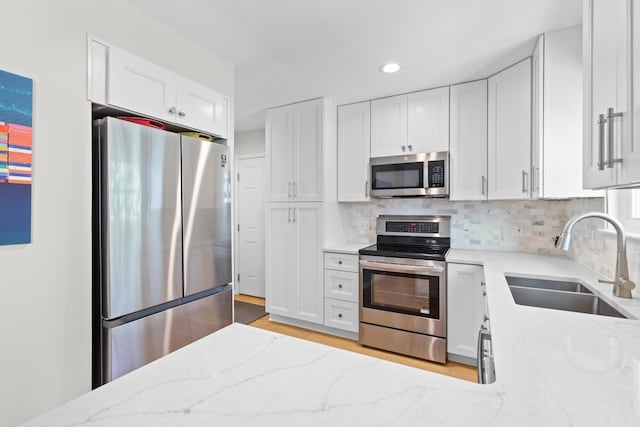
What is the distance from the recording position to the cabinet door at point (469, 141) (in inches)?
Answer: 100

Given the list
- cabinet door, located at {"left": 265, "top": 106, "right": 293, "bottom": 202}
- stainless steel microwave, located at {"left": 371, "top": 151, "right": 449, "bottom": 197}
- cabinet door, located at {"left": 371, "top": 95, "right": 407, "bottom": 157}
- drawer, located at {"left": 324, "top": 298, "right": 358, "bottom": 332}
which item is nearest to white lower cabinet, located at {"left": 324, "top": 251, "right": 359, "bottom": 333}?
drawer, located at {"left": 324, "top": 298, "right": 358, "bottom": 332}

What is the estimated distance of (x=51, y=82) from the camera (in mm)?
1383

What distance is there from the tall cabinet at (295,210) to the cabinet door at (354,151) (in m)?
0.28

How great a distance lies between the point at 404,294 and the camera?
8.55 ft

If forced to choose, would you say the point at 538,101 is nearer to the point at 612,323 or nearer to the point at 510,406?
the point at 612,323

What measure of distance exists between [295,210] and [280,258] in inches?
21.5

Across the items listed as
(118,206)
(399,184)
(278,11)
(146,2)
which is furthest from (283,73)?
(118,206)

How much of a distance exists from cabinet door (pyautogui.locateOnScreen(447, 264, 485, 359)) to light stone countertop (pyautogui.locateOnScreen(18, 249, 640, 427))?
1.50 meters

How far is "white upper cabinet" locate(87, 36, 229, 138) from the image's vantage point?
1560 mm

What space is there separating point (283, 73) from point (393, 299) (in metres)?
2.12

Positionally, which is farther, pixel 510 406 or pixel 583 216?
pixel 583 216

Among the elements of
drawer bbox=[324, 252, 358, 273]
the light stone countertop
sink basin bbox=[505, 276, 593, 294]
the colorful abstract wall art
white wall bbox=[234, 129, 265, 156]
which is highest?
white wall bbox=[234, 129, 265, 156]

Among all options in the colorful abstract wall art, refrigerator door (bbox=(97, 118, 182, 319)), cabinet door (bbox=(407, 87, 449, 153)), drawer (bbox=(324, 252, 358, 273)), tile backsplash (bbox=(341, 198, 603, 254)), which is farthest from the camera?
drawer (bbox=(324, 252, 358, 273))

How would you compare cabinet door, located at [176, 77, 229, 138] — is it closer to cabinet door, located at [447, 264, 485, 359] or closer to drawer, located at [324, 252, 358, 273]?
drawer, located at [324, 252, 358, 273]
